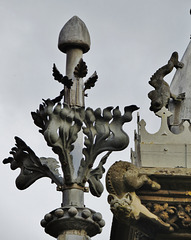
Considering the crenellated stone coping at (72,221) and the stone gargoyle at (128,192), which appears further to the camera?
the stone gargoyle at (128,192)

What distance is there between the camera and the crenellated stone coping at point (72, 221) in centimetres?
1917

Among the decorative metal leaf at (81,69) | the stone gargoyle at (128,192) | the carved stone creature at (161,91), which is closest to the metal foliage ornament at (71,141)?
Answer: the decorative metal leaf at (81,69)

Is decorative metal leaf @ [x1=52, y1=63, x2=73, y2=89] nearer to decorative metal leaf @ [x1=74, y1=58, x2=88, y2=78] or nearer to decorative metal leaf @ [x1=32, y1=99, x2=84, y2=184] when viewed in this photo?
decorative metal leaf @ [x1=74, y1=58, x2=88, y2=78]

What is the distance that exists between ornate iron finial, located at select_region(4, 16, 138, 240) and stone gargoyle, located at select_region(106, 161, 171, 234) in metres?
3.10

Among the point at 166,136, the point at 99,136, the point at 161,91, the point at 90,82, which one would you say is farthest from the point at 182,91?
the point at 99,136

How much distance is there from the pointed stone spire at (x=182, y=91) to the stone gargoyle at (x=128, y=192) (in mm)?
1648

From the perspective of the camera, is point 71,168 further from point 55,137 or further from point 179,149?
point 179,149

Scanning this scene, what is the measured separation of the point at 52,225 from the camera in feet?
63.3

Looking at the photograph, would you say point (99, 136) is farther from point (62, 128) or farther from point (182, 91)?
point (182, 91)

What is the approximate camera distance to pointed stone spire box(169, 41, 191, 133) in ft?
82.4

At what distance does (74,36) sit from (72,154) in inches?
106

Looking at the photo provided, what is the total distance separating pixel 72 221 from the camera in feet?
62.9

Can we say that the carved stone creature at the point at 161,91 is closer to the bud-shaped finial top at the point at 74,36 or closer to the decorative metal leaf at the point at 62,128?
the bud-shaped finial top at the point at 74,36

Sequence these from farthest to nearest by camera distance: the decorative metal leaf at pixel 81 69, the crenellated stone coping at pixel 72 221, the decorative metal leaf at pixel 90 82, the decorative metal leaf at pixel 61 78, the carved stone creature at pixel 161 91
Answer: the carved stone creature at pixel 161 91 → the decorative metal leaf at pixel 90 82 → the decorative metal leaf at pixel 81 69 → the decorative metal leaf at pixel 61 78 → the crenellated stone coping at pixel 72 221
